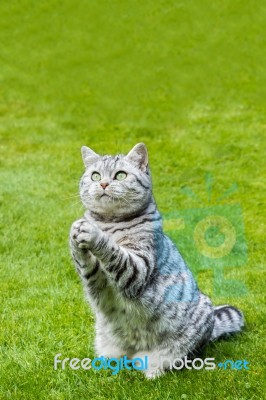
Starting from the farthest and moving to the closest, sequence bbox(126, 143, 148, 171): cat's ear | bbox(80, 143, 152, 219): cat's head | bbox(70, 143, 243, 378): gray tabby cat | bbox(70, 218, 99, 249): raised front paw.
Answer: bbox(126, 143, 148, 171): cat's ear
bbox(80, 143, 152, 219): cat's head
bbox(70, 143, 243, 378): gray tabby cat
bbox(70, 218, 99, 249): raised front paw

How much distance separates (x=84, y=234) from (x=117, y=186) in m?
0.58

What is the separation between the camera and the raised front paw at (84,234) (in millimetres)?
3520

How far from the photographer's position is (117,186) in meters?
4.02

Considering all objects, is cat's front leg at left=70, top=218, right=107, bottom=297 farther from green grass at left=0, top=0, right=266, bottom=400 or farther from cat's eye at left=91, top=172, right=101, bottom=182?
green grass at left=0, top=0, right=266, bottom=400

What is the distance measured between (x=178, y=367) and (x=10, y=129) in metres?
8.12

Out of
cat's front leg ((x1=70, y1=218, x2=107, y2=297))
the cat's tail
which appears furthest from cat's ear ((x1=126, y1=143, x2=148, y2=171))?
the cat's tail

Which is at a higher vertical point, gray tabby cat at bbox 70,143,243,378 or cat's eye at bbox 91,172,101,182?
cat's eye at bbox 91,172,101,182

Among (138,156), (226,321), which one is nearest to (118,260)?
(138,156)

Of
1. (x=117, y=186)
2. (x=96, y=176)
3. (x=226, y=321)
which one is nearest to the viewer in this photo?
(x=117, y=186)

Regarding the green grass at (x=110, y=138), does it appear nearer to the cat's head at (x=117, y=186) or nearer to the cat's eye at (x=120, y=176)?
the cat's head at (x=117, y=186)

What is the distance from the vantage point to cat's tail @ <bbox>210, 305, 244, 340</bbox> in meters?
4.73

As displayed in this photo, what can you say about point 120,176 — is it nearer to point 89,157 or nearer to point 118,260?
point 89,157

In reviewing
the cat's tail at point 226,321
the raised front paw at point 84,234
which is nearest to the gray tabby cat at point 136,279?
the raised front paw at point 84,234

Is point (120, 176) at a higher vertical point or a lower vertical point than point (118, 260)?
higher
